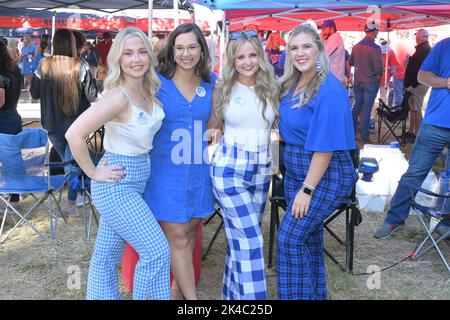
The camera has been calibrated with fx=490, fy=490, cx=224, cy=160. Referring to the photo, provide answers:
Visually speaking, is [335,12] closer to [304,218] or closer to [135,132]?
[304,218]

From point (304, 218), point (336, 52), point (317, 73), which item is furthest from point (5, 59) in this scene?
point (336, 52)

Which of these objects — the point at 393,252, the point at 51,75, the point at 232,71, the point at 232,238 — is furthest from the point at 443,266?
the point at 51,75

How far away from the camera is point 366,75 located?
8.08 metres

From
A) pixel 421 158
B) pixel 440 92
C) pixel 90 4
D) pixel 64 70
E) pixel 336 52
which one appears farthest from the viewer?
pixel 90 4

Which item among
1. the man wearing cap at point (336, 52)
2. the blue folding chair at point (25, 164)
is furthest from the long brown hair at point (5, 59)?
the man wearing cap at point (336, 52)

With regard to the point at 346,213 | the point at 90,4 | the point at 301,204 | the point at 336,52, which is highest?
the point at 90,4

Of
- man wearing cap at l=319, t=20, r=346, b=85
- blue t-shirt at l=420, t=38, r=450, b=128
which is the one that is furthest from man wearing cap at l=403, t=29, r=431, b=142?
blue t-shirt at l=420, t=38, r=450, b=128

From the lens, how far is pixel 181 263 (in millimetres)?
2623

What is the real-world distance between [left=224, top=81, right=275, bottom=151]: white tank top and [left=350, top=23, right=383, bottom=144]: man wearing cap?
594cm

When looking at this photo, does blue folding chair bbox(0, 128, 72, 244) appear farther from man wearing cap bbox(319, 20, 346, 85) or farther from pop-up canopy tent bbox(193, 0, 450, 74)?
man wearing cap bbox(319, 20, 346, 85)

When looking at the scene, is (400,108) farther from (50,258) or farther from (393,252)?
(50,258)

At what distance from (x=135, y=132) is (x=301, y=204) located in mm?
903

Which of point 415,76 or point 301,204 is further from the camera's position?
point 415,76

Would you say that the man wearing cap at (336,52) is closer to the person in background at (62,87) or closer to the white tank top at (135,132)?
the person in background at (62,87)
